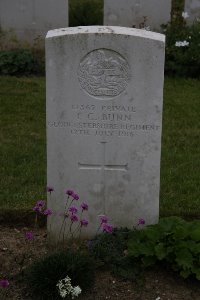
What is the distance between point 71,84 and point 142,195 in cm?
95

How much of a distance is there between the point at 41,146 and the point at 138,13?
5291mm

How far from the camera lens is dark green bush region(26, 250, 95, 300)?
409 cm

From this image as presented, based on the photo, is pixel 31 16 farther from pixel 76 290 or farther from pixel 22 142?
pixel 76 290

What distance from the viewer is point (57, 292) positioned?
406 cm

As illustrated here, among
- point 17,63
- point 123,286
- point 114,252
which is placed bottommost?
point 123,286

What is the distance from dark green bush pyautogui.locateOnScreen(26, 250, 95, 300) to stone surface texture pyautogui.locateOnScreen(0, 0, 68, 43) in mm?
7842

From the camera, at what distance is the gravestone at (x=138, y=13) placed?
37.7ft

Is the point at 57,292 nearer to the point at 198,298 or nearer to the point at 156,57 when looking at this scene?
the point at 198,298

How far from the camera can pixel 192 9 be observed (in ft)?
38.1

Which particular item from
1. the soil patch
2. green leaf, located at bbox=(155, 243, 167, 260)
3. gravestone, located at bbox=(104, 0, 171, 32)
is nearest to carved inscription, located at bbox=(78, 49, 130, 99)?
green leaf, located at bbox=(155, 243, 167, 260)

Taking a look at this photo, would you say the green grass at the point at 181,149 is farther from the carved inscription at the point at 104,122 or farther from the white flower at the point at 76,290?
the white flower at the point at 76,290

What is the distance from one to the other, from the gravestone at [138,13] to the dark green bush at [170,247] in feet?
24.9

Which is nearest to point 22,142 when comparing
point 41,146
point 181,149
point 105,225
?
point 41,146

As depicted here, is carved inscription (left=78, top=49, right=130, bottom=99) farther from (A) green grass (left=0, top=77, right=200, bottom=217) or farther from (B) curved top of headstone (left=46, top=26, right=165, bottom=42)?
(A) green grass (left=0, top=77, right=200, bottom=217)
